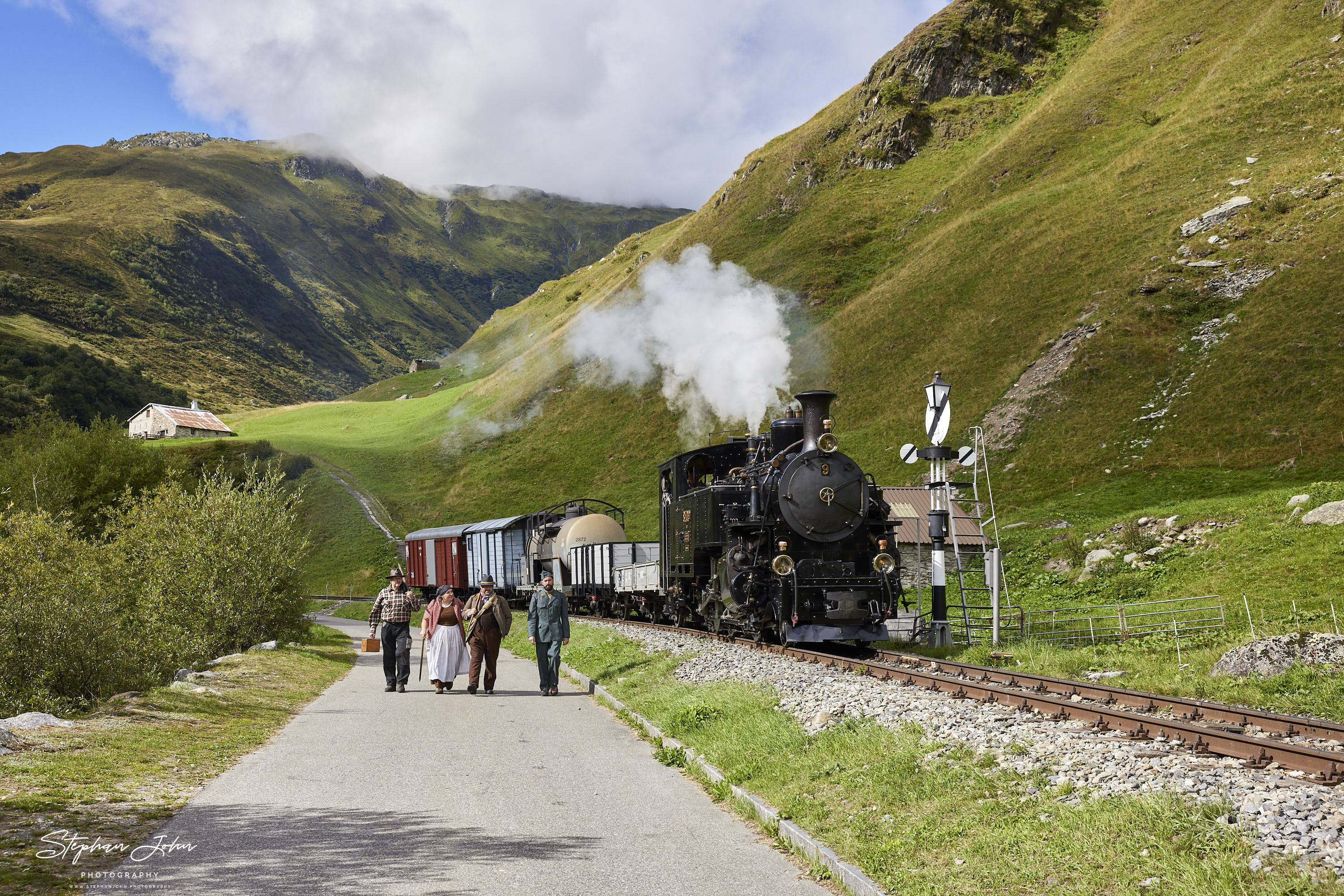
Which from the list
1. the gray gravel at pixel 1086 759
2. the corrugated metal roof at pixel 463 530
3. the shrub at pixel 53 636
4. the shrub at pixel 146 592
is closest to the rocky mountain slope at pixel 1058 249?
the corrugated metal roof at pixel 463 530

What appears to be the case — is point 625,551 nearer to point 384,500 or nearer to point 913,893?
point 913,893

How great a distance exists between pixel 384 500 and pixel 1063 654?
63344 millimetres

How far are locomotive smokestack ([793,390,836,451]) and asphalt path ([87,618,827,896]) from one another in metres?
7.33

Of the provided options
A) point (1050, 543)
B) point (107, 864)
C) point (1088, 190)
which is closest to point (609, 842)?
point (107, 864)

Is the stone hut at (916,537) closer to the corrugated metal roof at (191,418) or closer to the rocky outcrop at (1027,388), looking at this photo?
the rocky outcrop at (1027,388)

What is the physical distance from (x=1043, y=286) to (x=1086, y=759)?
173ft

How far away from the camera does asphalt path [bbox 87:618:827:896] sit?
6055 mm

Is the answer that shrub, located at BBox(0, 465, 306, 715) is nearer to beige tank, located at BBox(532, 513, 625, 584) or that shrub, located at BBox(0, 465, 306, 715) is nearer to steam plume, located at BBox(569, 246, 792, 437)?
beige tank, located at BBox(532, 513, 625, 584)

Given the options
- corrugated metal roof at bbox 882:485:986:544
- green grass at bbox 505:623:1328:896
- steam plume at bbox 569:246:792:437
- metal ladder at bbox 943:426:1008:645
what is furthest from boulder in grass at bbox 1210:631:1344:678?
corrugated metal roof at bbox 882:485:986:544

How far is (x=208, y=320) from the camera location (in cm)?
17825

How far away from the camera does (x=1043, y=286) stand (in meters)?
55.5

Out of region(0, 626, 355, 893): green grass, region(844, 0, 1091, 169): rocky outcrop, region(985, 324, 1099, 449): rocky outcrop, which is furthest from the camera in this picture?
region(844, 0, 1091, 169): rocky outcrop

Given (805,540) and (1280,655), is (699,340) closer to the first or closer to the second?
(805,540)

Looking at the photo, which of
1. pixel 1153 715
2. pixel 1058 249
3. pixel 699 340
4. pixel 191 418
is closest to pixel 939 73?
pixel 1058 249
